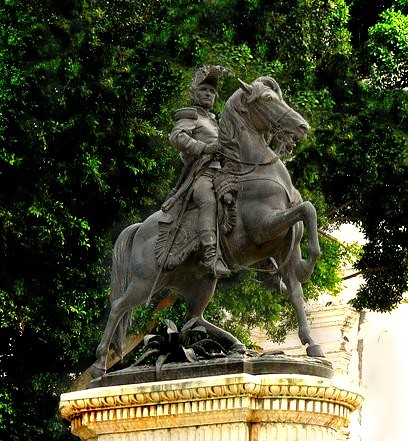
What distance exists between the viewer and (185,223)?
12.6 m

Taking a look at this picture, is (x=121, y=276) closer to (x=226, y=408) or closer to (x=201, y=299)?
(x=201, y=299)

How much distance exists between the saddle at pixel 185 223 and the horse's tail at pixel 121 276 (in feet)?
1.68

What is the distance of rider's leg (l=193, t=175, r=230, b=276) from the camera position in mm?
12223

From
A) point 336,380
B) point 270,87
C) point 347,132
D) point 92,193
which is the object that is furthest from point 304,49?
point 336,380

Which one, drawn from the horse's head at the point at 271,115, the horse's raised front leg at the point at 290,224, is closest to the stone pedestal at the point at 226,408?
the horse's raised front leg at the point at 290,224

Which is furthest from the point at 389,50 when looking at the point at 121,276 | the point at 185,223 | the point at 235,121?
the point at 185,223

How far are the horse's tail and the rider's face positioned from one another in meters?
1.27

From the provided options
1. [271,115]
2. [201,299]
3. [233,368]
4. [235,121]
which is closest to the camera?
[233,368]

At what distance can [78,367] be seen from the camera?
21562 millimetres

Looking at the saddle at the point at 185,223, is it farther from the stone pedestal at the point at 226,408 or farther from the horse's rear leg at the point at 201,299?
the stone pedestal at the point at 226,408

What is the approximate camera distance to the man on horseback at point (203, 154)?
1226 centimetres

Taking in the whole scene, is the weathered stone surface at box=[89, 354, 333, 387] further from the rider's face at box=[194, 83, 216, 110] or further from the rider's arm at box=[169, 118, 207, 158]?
the rider's face at box=[194, 83, 216, 110]

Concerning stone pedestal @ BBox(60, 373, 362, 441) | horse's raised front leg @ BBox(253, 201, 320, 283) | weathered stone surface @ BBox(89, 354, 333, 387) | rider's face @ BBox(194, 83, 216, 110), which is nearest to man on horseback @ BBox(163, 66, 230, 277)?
rider's face @ BBox(194, 83, 216, 110)

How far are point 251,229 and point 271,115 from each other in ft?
3.37
